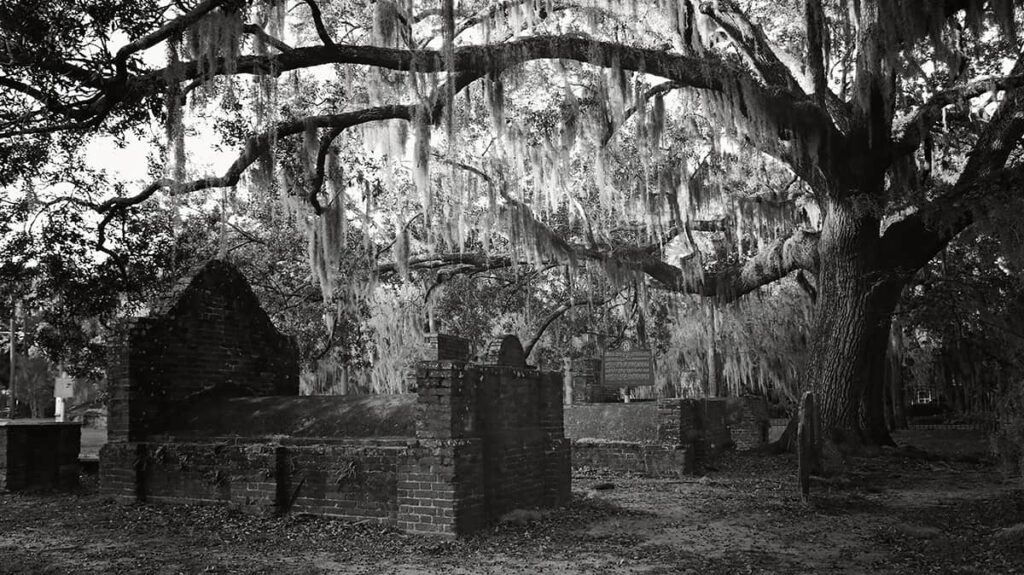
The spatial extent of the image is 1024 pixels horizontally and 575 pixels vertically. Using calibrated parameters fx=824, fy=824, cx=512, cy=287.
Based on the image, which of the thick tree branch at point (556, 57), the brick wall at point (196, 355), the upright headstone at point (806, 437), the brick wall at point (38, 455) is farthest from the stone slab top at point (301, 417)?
the upright headstone at point (806, 437)

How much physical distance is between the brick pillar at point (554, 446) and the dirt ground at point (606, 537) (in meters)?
0.26

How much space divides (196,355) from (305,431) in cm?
281

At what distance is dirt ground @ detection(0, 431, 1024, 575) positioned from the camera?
7.19m

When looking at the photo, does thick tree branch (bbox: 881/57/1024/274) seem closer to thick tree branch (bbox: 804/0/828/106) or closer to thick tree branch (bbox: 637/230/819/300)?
thick tree branch (bbox: 637/230/819/300)

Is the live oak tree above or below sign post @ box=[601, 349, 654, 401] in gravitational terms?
above

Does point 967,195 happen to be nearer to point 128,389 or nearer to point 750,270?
point 750,270

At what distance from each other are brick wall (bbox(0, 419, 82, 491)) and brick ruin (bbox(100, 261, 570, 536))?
2138 millimetres

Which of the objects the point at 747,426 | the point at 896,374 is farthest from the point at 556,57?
the point at 896,374

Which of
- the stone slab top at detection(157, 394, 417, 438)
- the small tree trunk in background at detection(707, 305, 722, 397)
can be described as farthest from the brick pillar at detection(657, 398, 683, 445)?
the small tree trunk in background at detection(707, 305, 722, 397)

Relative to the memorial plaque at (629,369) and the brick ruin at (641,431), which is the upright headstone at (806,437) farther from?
the memorial plaque at (629,369)

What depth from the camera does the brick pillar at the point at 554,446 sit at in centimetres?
1036

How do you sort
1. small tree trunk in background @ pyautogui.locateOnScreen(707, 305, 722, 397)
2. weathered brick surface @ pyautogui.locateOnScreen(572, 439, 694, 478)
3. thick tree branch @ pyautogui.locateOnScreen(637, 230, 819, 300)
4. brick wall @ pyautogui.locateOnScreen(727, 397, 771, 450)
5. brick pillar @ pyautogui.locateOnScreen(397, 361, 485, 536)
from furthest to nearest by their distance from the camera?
1. small tree trunk in background @ pyautogui.locateOnScreen(707, 305, 722, 397)
2. brick wall @ pyautogui.locateOnScreen(727, 397, 771, 450)
3. thick tree branch @ pyautogui.locateOnScreen(637, 230, 819, 300)
4. weathered brick surface @ pyautogui.locateOnScreen(572, 439, 694, 478)
5. brick pillar @ pyautogui.locateOnScreen(397, 361, 485, 536)

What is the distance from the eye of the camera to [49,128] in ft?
25.5

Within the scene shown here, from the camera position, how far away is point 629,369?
17219 mm
